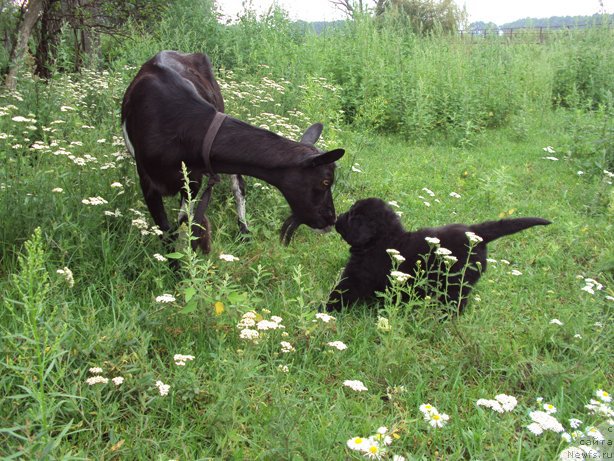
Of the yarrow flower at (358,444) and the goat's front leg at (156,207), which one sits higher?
the goat's front leg at (156,207)

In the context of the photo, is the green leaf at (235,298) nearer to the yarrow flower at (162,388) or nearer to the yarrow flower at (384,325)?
the yarrow flower at (162,388)

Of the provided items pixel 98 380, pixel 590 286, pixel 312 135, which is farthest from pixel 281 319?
pixel 590 286

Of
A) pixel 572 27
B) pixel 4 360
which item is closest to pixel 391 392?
pixel 4 360

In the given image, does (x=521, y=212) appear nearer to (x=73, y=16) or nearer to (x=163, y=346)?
(x=163, y=346)

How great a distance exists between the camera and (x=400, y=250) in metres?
3.68

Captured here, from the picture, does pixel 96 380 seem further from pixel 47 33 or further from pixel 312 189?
pixel 47 33

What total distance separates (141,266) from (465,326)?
6.54 feet

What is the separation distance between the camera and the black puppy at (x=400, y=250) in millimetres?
3488

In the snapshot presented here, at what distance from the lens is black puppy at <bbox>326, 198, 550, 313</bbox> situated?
349cm

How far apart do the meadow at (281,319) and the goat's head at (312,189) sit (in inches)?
16.2

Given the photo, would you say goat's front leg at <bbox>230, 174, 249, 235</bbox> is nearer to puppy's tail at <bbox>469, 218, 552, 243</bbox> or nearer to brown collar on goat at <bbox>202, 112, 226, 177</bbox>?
brown collar on goat at <bbox>202, 112, 226, 177</bbox>

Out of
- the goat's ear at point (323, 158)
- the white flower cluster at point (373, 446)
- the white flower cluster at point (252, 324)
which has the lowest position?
the white flower cluster at point (373, 446)

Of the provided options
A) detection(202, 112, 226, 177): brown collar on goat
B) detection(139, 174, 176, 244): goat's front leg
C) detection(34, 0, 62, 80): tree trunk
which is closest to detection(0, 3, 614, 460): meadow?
detection(139, 174, 176, 244): goat's front leg

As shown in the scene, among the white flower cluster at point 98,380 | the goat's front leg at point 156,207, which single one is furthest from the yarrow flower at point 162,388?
the goat's front leg at point 156,207
